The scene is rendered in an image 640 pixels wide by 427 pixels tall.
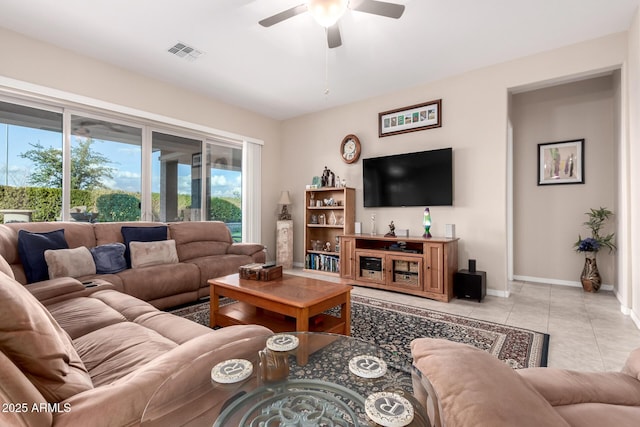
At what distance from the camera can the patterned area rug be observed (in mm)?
2041

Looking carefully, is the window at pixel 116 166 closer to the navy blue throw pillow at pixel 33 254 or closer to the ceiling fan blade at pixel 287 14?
the navy blue throw pillow at pixel 33 254

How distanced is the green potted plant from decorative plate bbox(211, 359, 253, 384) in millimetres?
4434

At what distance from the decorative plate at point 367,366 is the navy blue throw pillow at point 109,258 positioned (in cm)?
272

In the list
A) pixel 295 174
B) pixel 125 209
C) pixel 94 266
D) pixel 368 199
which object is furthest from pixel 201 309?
pixel 295 174

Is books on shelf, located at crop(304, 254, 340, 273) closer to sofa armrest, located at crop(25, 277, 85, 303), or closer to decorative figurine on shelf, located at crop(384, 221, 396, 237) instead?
decorative figurine on shelf, located at crop(384, 221, 396, 237)

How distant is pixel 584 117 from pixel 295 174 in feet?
14.2

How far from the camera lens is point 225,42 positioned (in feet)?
10.1

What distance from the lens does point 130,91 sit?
3699 millimetres

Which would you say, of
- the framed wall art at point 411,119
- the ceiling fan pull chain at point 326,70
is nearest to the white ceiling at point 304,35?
the ceiling fan pull chain at point 326,70

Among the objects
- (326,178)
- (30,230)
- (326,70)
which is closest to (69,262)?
(30,230)

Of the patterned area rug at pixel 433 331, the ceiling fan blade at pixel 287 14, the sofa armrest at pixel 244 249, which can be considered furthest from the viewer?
the sofa armrest at pixel 244 249

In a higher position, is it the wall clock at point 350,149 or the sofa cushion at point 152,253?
the wall clock at point 350,149

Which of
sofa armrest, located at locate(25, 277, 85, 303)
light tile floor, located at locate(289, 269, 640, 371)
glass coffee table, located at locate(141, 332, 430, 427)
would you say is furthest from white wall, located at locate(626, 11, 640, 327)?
sofa armrest, located at locate(25, 277, 85, 303)

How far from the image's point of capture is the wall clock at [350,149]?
4640 millimetres
